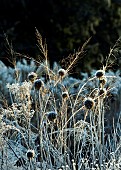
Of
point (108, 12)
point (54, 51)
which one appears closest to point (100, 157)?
point (54, 51)

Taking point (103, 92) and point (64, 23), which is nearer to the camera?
point (103, 92)

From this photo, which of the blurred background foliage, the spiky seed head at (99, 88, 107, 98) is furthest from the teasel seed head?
the blurred background foliage

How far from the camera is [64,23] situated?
13.9 metres

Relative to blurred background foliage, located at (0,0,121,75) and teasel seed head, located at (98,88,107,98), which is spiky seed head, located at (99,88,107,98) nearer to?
teasel seed head, located at (98,88,107,98)

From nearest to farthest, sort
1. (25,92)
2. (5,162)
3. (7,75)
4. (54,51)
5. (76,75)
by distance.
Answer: (25,92) → (5,162) → (7,75) → (76,75) → (54,51)

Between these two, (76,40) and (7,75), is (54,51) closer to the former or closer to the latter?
(76,40)

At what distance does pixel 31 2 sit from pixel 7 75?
238 inches

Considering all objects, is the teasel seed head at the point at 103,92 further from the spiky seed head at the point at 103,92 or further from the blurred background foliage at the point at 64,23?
the blurred background foliage at the point at 64,23

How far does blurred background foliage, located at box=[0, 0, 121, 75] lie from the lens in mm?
13336

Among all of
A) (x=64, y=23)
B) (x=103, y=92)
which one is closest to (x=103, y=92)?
(x=103, y=92)

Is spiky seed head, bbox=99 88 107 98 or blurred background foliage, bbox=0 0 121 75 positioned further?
blurred background foliage, bbox=0 0 121 75

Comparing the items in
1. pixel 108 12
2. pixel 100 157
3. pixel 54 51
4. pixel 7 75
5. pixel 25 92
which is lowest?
pixel 100 157

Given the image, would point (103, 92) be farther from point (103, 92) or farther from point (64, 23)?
point (64, 23)

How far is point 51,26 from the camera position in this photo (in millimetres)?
13797
